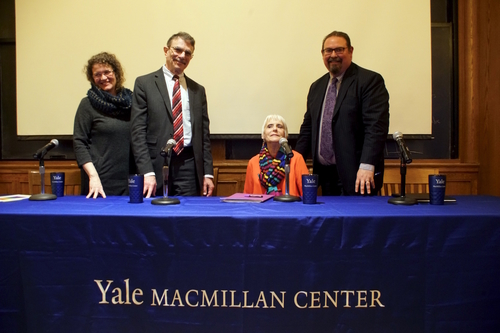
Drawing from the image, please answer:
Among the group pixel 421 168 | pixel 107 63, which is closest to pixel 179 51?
pixel 107 63

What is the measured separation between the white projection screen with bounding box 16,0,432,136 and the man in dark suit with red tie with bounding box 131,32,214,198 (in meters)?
0.96

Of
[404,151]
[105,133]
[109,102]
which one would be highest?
[109,102]

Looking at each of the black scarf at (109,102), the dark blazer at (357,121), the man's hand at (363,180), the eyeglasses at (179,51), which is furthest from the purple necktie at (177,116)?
the man's hand at (363,180)

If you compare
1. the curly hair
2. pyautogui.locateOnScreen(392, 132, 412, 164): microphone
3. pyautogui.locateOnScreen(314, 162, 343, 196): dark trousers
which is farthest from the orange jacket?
the curly hair

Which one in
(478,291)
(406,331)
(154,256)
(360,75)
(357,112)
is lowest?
(406,331)

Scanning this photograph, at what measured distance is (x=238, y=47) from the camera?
3344 mm

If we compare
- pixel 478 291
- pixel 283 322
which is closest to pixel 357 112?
pixel 478 291

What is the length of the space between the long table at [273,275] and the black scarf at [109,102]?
1165mm

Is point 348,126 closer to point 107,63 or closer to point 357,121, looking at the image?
point 357,121

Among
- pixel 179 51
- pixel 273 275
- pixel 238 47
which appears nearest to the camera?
pixel 273 275

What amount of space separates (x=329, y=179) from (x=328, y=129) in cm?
36

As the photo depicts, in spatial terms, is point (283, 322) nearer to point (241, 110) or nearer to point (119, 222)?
point (119, 222)

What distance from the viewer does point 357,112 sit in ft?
7.95

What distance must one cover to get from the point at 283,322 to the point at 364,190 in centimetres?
120
